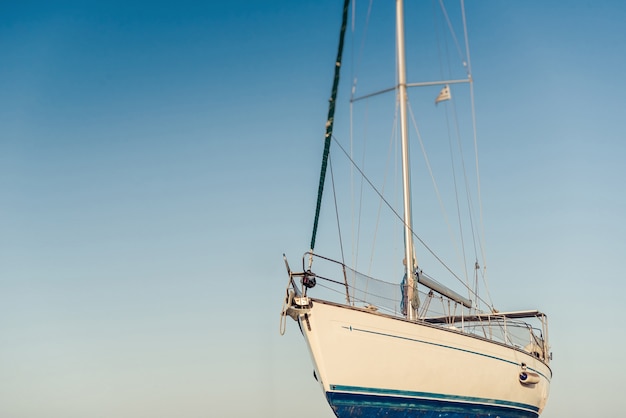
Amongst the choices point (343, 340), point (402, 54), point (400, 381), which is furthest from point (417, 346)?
point (402, 54)

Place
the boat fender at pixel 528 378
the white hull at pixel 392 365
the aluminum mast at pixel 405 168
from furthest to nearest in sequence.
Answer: the boat fender at pixel 528 378, the aluminum mast at pixel 405 168, the white hull at pixel 392 365

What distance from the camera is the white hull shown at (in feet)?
57.4

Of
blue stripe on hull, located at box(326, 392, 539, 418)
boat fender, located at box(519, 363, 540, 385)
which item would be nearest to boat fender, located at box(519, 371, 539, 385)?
boat fender, located at box(519, 363, 540, 385)

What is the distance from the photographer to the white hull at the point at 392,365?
57.4 ft

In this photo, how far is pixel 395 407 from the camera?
1819 centimetres

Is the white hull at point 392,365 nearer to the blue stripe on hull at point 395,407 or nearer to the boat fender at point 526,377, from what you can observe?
the blue stripe on hull at point 395,407

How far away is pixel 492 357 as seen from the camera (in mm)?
21422

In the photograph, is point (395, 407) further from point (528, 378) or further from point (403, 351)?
point (528, 378)

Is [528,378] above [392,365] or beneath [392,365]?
beneath

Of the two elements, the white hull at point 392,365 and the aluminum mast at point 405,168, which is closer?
the white hull at point 392,365

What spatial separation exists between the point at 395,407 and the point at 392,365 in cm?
125

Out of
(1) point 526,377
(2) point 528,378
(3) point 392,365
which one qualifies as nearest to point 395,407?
(3) point 392,365

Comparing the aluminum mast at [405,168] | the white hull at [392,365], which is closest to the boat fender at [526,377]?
the white hull at [392,365]

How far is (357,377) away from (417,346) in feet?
7.27
